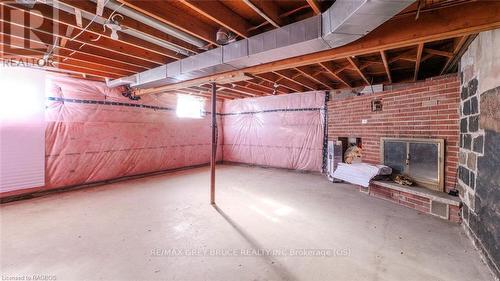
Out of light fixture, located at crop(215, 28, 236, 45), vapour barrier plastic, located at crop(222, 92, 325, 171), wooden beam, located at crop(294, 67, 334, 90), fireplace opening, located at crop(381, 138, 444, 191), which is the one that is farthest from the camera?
vapour barrier plastic, located at crop(222, 92, 325, 171)

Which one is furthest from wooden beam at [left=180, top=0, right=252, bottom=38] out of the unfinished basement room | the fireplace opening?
the fireplace opening

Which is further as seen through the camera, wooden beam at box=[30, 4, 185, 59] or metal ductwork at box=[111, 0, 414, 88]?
wooden beam at box=[30, 4, 185, 59]

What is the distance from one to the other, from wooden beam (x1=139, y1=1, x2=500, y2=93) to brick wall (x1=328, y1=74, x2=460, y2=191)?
165 centimetres

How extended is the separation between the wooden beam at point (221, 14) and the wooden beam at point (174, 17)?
0.22m

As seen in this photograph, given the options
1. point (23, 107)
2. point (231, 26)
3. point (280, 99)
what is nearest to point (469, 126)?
point (231, 26)

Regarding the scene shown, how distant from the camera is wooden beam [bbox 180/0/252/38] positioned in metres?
1.99

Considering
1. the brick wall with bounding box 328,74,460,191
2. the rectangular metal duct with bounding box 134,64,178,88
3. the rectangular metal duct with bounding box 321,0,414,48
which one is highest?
the rectangular metal duct with bounding box 134,64,178,88

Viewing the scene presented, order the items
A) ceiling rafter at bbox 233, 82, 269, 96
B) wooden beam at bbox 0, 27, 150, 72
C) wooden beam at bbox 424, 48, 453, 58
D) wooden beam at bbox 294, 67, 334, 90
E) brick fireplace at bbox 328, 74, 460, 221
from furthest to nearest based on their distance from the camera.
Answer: ceiling rafter at bbox 233, 82, 269, 96
wooden beam at bbox 294, 67, 334, 90
brick fireplace at bbox 328, 74, 460, 221
wooden beam at bbox 424, 48, 453, 58
wooden beam at bbox 0, 27, 150, 72

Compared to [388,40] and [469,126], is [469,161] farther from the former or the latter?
[388,40]

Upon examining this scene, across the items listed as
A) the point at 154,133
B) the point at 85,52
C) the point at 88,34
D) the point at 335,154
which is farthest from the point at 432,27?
the point at 154,133

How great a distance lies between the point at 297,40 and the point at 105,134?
4572 millimetres

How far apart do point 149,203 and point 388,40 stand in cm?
383

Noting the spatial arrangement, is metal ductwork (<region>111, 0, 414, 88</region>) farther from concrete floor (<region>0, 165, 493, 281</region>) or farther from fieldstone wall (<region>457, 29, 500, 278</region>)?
concrete floor (<region>0, 165, 493, 281</region>)

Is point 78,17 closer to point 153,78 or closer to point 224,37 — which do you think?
point 224,37
